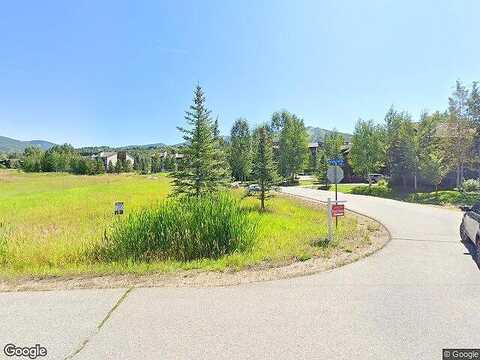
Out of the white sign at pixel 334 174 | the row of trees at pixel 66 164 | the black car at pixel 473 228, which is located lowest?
the black car at pixel 473 228

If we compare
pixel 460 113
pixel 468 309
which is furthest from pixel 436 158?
pixel 468 309

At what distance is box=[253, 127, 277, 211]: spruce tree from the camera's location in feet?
70.9

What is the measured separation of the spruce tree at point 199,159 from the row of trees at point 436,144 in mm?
20236

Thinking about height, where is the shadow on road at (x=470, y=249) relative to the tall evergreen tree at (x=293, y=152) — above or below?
below

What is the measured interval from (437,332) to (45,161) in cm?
12013

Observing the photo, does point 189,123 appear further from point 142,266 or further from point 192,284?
point 192,284

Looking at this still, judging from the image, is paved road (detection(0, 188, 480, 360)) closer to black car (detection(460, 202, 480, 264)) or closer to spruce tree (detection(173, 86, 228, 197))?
black car (detection(460, 202, 480, 264))

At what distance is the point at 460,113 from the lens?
91.2ft

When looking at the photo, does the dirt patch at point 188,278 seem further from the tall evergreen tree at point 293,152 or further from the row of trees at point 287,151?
the tall evergreen tree at point 293,152

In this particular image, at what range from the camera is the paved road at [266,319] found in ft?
11.5

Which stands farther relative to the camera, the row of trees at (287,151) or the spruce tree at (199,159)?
the row of trees at (287,151)

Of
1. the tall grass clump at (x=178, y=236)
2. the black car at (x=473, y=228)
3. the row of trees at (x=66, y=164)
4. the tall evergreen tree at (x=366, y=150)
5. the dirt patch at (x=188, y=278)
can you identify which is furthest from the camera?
the row of trees at (x=66, y=164)

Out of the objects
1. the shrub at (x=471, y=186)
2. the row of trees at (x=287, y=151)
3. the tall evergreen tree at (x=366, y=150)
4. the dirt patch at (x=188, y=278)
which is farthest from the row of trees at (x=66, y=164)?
the dirt patch at (x=188, y=278)

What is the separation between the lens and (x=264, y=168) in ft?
71.1
